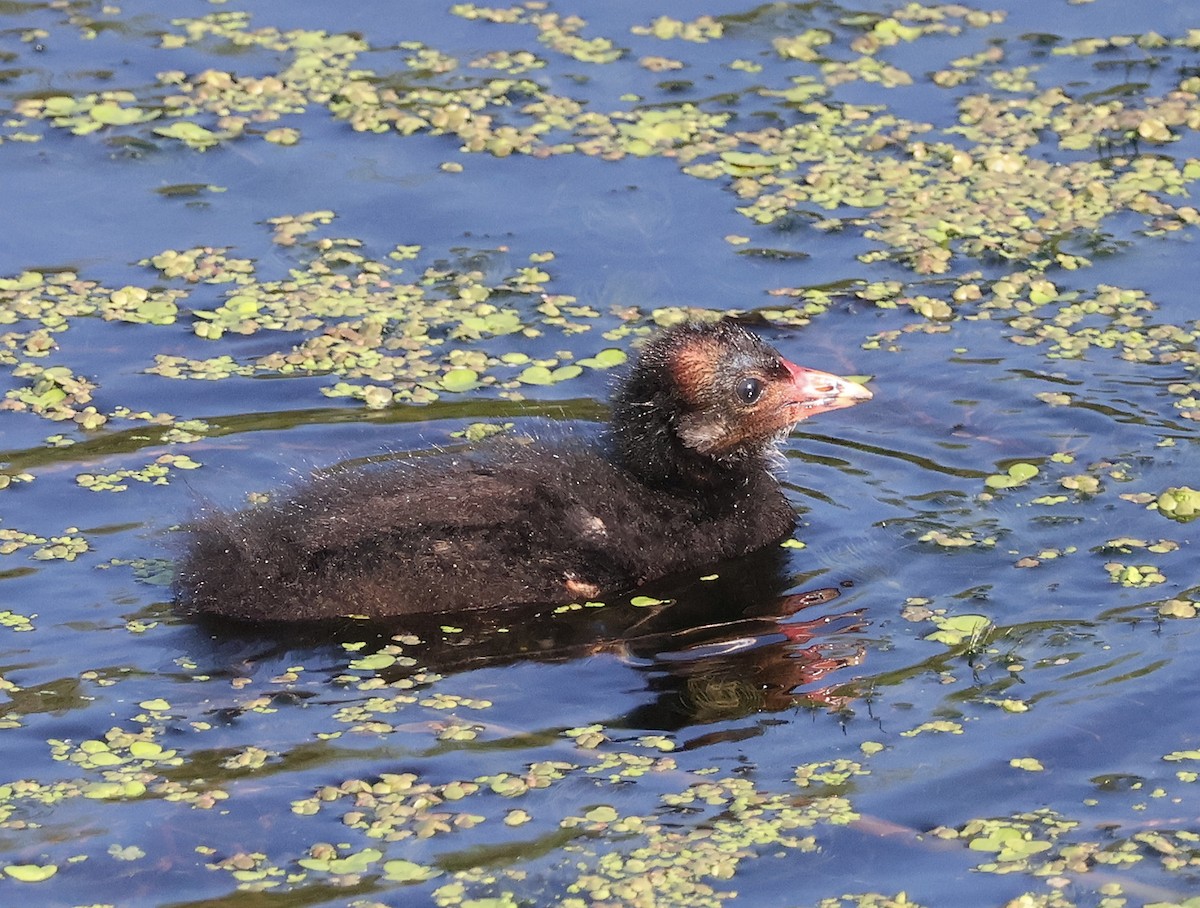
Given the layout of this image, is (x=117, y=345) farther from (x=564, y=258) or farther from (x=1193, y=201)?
(x=1193, y=201)

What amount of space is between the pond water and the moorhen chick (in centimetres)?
16

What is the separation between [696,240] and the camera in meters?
12.0

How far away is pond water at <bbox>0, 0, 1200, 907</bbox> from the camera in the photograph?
6.82 metres

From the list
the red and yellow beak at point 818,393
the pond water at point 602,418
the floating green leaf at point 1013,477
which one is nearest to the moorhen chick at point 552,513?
the red and yellow beak at point 818,393

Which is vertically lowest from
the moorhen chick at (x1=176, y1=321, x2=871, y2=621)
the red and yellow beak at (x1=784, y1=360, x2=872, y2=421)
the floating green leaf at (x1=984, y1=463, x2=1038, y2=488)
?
the floating green leaf at (x1=984, y1=463, x2=1038, y2=488)

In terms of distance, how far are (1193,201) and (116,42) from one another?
23.8ft

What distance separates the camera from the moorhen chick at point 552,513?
827cm

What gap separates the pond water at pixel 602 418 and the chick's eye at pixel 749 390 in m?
0.72

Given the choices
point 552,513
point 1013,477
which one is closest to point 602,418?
point 552,513

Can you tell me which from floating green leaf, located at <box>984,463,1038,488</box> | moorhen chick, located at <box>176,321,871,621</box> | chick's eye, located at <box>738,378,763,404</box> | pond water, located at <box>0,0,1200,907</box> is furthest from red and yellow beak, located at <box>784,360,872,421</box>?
floating green leaf, located at <box>984,463,1038,488</box>

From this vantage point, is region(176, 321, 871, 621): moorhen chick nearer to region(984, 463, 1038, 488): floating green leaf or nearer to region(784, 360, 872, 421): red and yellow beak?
region(784, 360, 872, 421): red and yellow beak

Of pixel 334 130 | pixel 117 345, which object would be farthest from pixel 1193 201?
pixel 117 345

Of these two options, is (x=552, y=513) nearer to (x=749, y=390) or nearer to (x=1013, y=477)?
(x=749, y=390)

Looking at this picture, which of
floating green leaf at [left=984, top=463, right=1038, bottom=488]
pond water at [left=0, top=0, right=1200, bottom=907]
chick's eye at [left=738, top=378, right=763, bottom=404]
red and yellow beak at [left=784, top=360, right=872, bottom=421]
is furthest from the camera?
floating green leaf at [left=984, top=463, right=1038, bottom=488]
